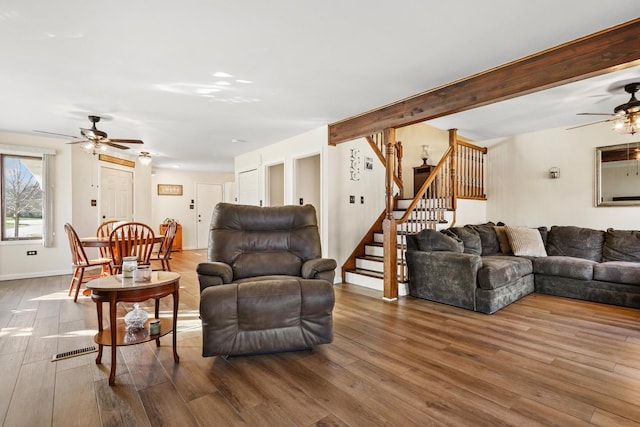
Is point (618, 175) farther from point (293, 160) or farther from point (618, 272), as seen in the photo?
point (293, 160)

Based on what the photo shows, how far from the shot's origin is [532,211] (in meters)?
5.41

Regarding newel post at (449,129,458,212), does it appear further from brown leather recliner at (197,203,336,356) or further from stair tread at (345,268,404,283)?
brown leather recliner at (197,203,336,356)

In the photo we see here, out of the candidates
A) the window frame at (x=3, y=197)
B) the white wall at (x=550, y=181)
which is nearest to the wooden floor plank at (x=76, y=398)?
the window frame at (x=3, y=197)

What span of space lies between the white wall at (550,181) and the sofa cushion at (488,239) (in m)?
1.17

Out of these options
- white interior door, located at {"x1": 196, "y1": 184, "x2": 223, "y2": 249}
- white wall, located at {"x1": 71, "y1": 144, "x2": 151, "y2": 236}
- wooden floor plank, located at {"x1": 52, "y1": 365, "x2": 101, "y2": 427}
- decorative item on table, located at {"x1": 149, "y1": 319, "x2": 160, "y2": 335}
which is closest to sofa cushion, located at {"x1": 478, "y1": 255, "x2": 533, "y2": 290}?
decorative item on table, located at {"x1": 149, "y1": 319, "x2": 160, "y2": 335}

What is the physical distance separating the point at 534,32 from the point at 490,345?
243 centimetres

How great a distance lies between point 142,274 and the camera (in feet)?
7.41

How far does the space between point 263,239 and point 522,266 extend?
326cm

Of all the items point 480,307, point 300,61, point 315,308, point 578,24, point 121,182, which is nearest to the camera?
point 578,24

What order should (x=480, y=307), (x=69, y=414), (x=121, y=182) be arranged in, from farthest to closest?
(x=121, y=182), (x=480, y=307), (x=69, y=414)

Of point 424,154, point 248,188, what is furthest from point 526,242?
point 248,188

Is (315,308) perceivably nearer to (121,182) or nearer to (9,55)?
(9,55)

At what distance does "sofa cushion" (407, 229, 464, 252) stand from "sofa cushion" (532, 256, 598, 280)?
119 cm

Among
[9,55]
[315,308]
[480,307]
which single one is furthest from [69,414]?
[480,307]
